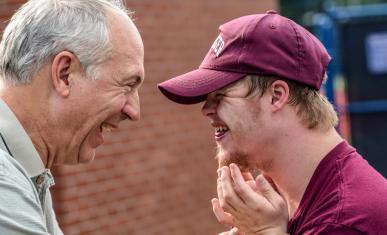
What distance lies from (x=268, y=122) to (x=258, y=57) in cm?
22

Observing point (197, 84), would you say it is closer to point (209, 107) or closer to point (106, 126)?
point (209, 107)

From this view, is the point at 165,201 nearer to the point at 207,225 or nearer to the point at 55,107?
the point at 207,225

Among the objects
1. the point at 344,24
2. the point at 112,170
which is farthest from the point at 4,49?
the point at 344,24

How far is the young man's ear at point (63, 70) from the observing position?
9.49 ft

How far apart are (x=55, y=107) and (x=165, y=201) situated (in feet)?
16.0

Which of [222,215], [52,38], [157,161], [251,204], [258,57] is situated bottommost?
[157,161]

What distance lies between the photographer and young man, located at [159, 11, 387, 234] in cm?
299

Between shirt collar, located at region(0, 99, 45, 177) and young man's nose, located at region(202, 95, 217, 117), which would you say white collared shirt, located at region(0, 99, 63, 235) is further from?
young man's nose, located at region(202, 95, 217, 117)

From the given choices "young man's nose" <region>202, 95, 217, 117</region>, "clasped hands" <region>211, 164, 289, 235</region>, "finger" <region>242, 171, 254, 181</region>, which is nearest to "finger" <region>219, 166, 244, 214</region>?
"clasped hands" <region>211, 164, 289, 235</region>

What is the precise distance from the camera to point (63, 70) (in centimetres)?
292

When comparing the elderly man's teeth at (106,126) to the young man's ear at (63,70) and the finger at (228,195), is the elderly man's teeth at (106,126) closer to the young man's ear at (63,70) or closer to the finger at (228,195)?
the young man's ear at (63,70)

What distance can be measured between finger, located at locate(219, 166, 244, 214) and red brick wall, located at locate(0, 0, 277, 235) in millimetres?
3026

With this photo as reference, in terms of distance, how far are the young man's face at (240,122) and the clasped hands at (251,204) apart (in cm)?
6

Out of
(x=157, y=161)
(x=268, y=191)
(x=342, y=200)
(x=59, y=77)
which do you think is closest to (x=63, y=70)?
(x=59, y=77)
